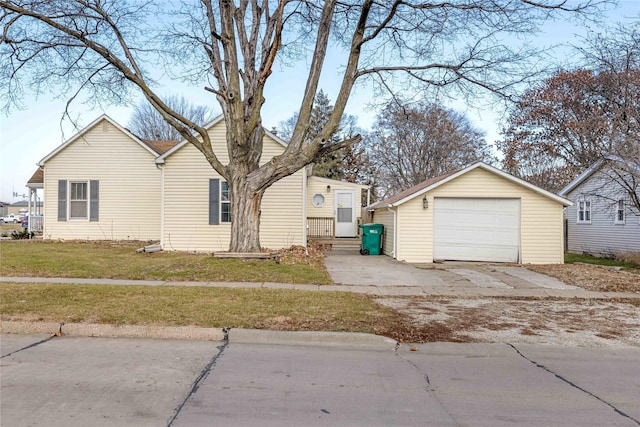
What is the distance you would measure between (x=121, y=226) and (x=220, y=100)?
9205 mm

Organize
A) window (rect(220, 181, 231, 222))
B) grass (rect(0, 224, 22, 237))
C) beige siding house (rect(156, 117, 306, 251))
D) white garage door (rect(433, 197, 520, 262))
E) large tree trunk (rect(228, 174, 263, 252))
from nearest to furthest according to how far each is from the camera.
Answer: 1. large tree trunk (rect(228, 174, 263, 252))
2. white garage door (rect(433, 197, 520, 262))
3. beige siding house (rect(156, 117, 306, 251))
4. window (rect(220, 181, 231, 222))
5. grass (rect(0, 224, 22, 237))

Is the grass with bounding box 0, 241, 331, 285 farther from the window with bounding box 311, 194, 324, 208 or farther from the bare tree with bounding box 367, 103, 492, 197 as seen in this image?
the bare tree with bounding box 367, 103, 492, 197

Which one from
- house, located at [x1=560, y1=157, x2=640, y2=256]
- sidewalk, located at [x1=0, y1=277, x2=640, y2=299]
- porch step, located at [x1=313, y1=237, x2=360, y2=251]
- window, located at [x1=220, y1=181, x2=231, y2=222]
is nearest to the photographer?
sidewalk, located at [x1=0, y1=277, x2=640, y2=299]

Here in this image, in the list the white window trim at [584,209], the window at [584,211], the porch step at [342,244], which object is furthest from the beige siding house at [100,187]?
the window at [584,211]

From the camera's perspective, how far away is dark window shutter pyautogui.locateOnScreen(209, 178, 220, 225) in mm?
17297

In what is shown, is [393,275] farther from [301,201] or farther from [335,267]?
[301,201]

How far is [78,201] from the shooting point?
1986cm

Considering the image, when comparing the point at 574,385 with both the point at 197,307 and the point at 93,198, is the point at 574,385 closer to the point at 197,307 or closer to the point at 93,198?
the point at 197,307

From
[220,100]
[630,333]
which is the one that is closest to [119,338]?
[630,333]

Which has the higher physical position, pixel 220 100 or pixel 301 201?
pixel 220 100

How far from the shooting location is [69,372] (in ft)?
15.3

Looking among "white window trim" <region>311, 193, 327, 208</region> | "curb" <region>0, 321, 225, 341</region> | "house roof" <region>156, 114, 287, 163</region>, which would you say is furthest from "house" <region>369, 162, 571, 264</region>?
"curb" <region>0, 321, 225, 341</region>

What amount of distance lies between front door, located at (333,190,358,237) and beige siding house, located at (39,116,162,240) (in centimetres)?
880

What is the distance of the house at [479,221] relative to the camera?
15969 millimetres
